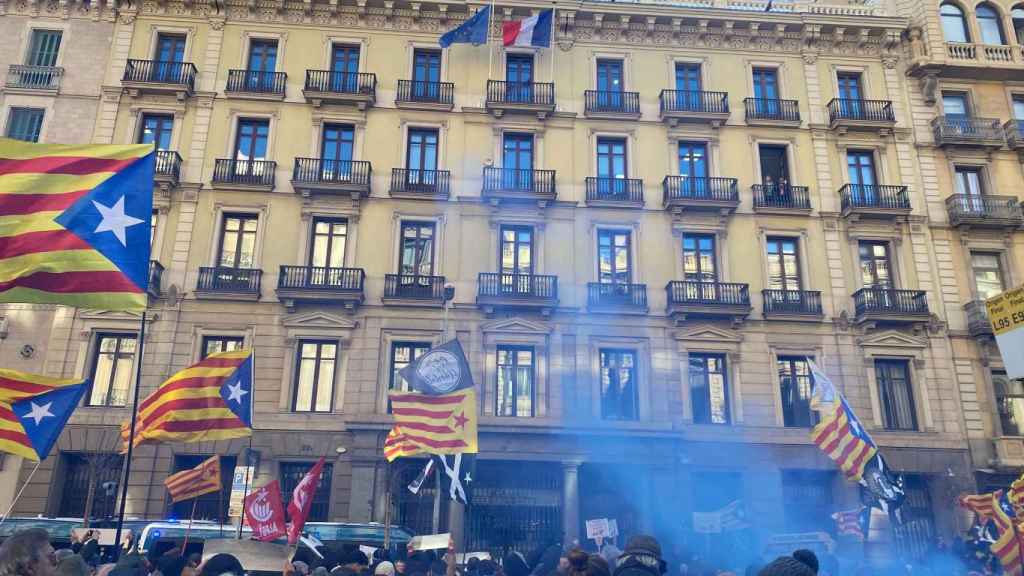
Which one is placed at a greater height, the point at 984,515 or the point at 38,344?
the point at 38,344

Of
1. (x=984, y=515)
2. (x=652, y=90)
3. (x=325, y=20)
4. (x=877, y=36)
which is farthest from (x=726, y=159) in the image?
(x=325, y=20)

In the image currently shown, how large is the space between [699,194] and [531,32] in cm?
826

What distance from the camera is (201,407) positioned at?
12914mm

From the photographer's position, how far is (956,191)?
25.2 meters

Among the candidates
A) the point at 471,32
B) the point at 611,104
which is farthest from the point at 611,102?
the point at 471,32

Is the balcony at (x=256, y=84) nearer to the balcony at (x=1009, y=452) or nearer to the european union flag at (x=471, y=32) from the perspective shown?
the european union flag at (x=471, y=32)

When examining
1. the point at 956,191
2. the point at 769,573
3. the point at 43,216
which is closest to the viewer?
the point at 769,573

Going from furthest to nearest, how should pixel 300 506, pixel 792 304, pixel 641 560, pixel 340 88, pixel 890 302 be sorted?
pixel 340 88
pixel 890 302
pixel 792 304
pixel 300 506
pixel 641 560

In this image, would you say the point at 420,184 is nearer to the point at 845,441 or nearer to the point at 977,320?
the point at 845,441

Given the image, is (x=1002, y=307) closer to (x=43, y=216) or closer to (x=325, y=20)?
(x=43, y=216)

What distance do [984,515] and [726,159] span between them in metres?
13.8

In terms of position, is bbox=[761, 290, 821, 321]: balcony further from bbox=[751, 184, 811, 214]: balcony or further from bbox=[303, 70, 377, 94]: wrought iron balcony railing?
bbox=[303, 70, 377, 94]: wrought iron balcony railing

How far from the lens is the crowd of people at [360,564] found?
410 cm

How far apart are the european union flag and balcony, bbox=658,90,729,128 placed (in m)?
6.93
